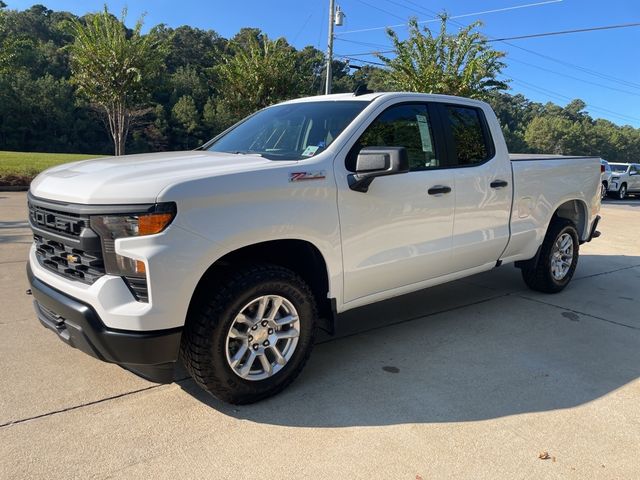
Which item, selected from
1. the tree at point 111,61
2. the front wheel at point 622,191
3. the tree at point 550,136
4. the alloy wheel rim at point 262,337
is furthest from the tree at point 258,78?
the tree at point 550,136

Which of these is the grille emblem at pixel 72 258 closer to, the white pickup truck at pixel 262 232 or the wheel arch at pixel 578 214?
the white pickup truck at pixel 262 232

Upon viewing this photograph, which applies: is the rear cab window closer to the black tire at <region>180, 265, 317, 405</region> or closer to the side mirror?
the side mirror

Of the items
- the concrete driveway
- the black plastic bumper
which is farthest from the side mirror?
the black plastic bumper

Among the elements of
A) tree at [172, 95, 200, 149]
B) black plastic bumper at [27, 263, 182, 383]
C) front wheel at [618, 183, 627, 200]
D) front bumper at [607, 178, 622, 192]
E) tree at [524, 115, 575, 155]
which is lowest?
front wheel at [618, 183, 627, 200]

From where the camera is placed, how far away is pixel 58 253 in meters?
3.01

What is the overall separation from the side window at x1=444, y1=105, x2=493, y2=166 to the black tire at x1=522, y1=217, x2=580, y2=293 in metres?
1.47

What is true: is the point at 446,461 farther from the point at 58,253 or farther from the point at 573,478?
the point at 58,253

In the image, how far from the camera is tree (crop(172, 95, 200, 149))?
6631 centimetres

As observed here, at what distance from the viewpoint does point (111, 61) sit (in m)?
17.0

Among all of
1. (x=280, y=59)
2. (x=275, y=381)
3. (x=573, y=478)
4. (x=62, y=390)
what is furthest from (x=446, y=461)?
(x=280, y=59)

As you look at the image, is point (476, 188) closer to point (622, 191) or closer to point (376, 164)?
point (376, 164)

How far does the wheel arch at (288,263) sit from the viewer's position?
2.93 metres

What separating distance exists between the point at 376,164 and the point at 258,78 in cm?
1669

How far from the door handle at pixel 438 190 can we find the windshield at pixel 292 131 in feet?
2.69
